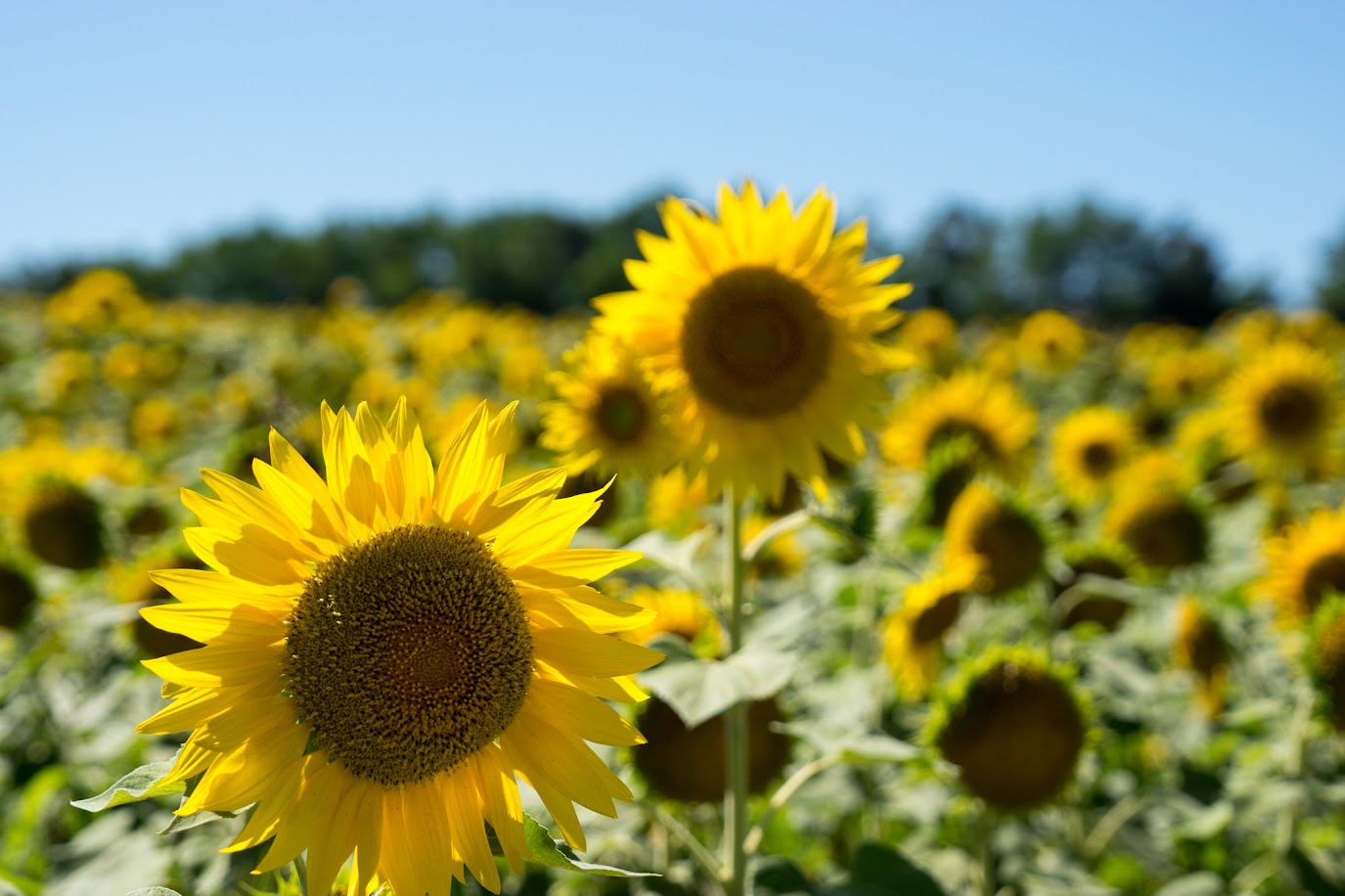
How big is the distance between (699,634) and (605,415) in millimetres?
618

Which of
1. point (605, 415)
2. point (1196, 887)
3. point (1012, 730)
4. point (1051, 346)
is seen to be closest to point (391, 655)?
point (605, 415)

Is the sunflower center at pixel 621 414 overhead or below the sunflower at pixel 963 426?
overhead

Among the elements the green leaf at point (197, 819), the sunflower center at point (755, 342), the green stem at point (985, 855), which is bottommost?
the green stem at point (985, 855)

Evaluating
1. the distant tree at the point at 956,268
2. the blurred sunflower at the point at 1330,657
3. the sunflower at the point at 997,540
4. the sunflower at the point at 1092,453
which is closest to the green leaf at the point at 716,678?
the sunflower at the point at 997,540

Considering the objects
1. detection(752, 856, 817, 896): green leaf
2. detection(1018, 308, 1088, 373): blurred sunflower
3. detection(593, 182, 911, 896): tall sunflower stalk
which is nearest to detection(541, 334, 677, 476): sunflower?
detection(593, 182, 911, 896): tall sunflower stalk

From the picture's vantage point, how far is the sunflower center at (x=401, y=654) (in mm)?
1334

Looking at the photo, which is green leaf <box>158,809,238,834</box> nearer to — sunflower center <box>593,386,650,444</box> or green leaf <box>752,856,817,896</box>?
green leaf <box>752,856,817,896</box>

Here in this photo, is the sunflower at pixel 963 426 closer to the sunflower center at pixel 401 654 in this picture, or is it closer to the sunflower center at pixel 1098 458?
the sunflower center at pixel 1098 458

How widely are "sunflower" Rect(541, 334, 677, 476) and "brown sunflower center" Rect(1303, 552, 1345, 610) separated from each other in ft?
6.89

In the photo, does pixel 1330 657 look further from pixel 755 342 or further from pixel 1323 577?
pixel 755 342

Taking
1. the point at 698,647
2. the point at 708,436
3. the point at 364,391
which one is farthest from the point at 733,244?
the point at 364,391

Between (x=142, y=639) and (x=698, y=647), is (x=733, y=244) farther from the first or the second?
(x=142, y=639)

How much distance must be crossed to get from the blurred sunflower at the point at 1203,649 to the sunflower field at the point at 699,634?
0.04 ft

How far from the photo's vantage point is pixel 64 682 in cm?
381
